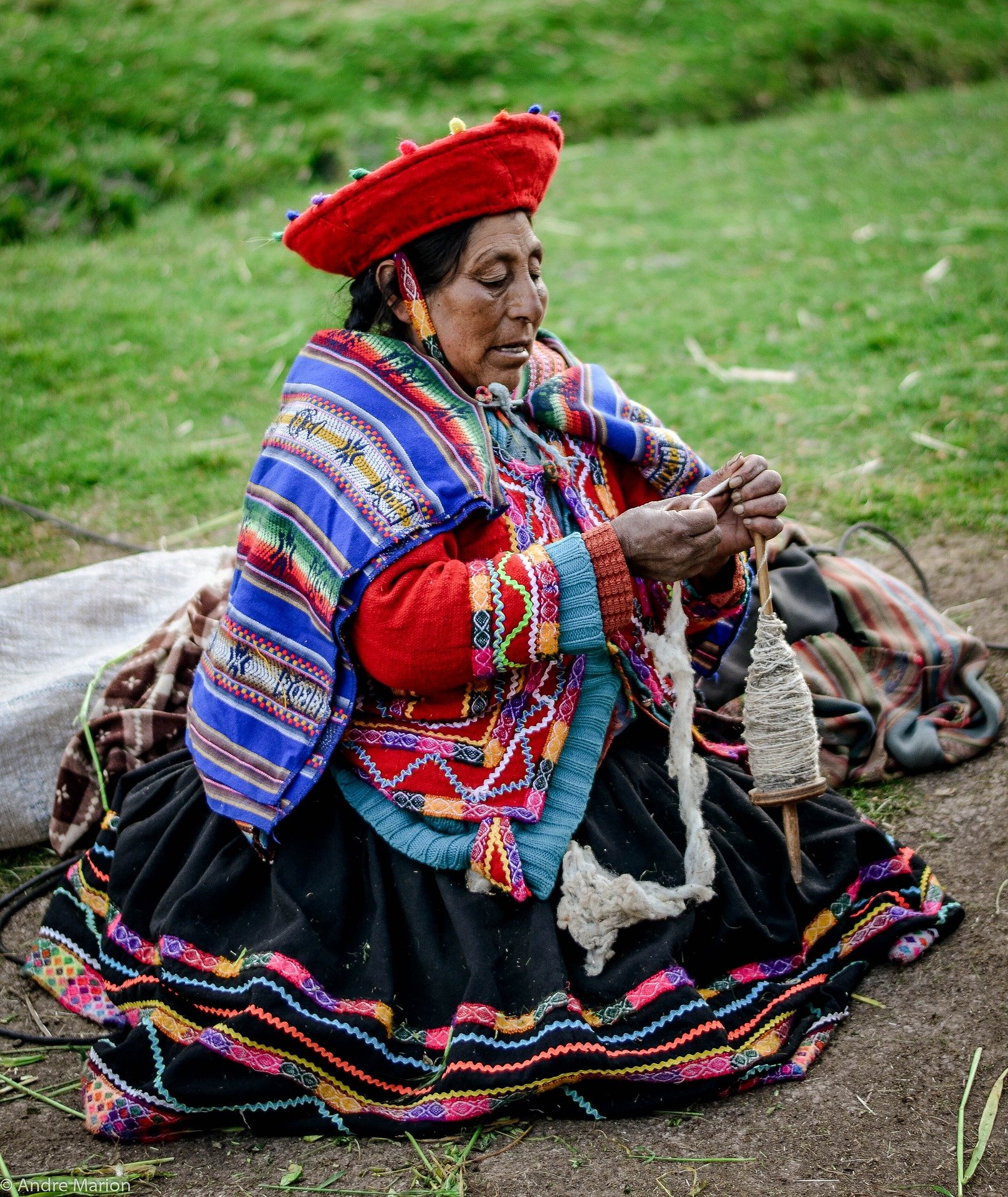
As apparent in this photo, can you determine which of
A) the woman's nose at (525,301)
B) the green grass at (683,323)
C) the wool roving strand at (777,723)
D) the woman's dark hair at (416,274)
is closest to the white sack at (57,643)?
the green grass at (683,323)

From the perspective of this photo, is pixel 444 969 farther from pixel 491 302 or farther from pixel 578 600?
pixel 491 302

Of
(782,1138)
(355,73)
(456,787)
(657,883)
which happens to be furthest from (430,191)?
(355,73)

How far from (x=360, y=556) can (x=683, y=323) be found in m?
4.37

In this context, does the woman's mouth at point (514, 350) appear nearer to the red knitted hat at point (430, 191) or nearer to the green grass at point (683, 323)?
the red knitted hat at point (430, 191)

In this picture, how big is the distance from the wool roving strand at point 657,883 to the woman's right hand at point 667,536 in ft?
0.73

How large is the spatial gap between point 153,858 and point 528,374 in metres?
1.46

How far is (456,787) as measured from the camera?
2561 millimetres

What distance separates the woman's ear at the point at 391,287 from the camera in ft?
8.33

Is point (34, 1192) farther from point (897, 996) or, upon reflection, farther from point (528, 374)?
point (528, 374)

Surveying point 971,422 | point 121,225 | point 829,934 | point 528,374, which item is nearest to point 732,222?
point 971,422

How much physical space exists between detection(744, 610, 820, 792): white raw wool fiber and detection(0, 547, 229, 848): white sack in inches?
73.6

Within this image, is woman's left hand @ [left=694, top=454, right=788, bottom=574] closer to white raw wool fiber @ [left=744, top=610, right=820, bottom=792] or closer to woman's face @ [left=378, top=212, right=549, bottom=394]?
white raw wool fiber @ [left=744, top=610, right=820, bottom=792]

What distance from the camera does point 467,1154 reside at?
2.28m

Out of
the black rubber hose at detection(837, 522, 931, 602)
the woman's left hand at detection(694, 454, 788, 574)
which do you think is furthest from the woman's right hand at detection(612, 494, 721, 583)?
the black rubber hose at detection(837, 522, 931, 602)
